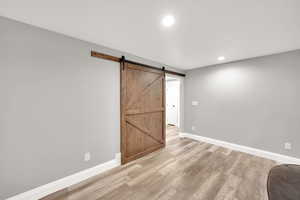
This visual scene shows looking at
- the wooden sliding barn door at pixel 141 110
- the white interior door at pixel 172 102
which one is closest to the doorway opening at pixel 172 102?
the white interior door at pixel 172 102

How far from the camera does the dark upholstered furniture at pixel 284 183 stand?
676mm

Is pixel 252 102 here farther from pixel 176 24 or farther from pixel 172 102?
pixel 172 102

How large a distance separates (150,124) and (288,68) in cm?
332

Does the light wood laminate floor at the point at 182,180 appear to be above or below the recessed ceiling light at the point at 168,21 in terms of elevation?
below

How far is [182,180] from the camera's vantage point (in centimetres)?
207

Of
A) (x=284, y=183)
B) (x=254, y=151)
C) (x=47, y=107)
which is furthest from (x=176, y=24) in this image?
(x=254, y=151)

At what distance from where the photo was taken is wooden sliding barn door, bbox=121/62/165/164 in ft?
8.75

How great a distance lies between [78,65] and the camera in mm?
2070

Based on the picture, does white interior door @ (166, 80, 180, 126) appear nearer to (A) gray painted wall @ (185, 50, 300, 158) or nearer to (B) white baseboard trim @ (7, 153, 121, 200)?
(A) gray painted wall @ (185, 50, 300, 158)

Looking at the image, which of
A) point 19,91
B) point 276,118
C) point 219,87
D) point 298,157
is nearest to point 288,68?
point 276,118

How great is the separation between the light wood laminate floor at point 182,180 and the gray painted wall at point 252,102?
1.87ft

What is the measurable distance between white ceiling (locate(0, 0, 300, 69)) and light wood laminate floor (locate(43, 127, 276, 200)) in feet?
7.96

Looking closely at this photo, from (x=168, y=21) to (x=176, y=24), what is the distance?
0.14 meters

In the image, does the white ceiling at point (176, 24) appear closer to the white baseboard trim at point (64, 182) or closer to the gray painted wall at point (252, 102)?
the gray painted wall at point (252, 102)
